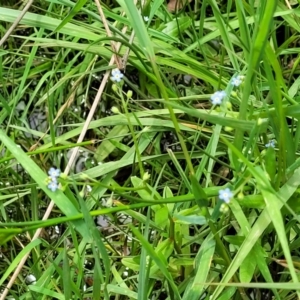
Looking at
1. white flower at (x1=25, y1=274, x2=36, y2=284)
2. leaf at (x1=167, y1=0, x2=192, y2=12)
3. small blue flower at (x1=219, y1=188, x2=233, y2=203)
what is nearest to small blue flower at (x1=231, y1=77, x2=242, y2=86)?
small blue flower at (x1=219, y1=188, x2=233, y2=203)

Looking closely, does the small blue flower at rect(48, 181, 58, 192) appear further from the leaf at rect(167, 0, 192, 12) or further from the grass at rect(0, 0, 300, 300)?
the leaf at rect(167, 0, 192, 12)

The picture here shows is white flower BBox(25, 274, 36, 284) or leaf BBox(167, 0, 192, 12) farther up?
leaf BBox(167, 0, 192, 12)

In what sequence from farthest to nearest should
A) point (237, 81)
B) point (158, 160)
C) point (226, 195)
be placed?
1. point (158, 160)
2. point (237, 81)
3. point (226, 195)

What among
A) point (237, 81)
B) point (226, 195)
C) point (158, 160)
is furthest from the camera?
point (158, 160)

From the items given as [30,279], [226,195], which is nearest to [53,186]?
[226,195]

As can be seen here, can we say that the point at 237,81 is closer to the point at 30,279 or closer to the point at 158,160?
the point at 158,160

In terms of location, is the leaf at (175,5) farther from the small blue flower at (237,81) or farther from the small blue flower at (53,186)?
the small blue flower at (53,186)

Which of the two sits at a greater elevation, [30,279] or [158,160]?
[158,160]

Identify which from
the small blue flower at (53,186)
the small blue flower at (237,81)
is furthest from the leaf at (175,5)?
the small blue flower at (53,186)
